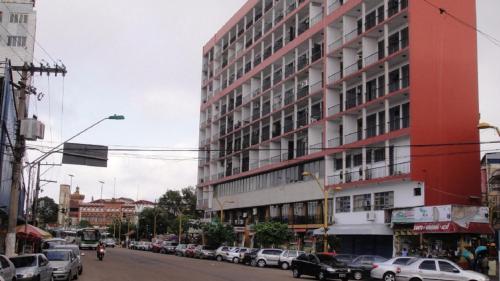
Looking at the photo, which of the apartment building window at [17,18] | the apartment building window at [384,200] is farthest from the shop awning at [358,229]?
the apartment building window at [17,18]

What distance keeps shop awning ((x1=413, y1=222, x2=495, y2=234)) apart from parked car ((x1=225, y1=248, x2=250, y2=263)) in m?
17.9

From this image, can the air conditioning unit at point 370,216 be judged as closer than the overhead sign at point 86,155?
No

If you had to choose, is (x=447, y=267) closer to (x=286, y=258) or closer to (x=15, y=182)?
(x=15, y=182)

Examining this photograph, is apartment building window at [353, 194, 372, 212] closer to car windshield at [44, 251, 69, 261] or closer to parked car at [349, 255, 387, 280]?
parked car at [349, 255, 387, 280]

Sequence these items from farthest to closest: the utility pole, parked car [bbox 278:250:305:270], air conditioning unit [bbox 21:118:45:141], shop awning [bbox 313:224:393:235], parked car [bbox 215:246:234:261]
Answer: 1. parked car [bbox 215:246:234:261]
2. shop awning [bbox 313:224:393:235]
3. parked car [bbox 278:250:305:270]
4. air conditioning unit [bbox 21:118:45:141]
5. the utility pole

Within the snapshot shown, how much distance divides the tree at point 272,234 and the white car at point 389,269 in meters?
28.3

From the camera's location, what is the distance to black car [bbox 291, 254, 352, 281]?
30.1 m

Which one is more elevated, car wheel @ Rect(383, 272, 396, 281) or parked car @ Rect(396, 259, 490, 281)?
parked car @ Rect(396, 259, 490, 281)

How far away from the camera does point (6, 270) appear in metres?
18.1

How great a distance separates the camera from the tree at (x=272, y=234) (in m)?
56.2

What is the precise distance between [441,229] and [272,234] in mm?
19926

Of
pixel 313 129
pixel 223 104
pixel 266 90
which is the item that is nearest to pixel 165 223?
pixel 223 104

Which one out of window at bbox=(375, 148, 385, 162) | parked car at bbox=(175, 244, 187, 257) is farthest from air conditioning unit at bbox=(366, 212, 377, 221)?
parked car at bbox=(175, 244, 187, 257)

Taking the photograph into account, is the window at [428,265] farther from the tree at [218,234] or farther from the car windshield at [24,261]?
the tree at [218,234]
